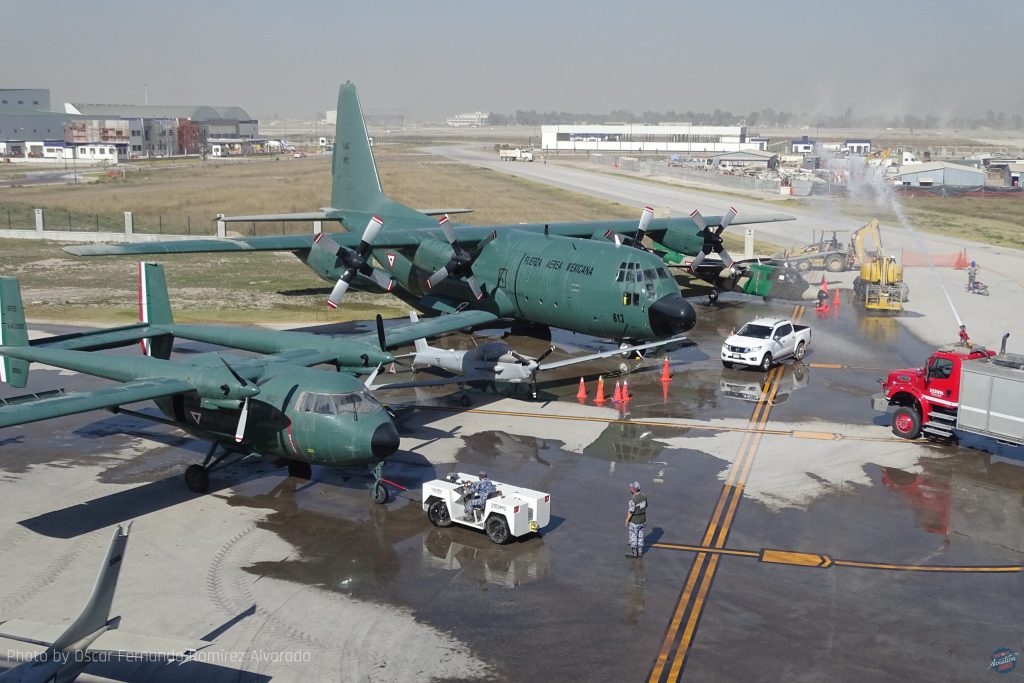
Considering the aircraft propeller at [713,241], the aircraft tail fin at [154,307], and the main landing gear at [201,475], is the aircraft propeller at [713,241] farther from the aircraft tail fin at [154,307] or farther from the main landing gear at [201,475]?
the main landing gear at [201,475]

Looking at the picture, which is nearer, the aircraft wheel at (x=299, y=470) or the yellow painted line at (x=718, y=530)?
the yellow painted line at (x=718, y=530)

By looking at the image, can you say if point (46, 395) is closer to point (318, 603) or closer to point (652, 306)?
point (318, 603)

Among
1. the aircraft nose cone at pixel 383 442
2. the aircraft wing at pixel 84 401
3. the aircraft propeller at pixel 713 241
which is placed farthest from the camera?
the aircraft propeller at pixel 713 241

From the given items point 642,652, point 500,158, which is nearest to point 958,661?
point 642,652

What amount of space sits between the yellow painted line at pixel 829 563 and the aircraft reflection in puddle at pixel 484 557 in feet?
11.5

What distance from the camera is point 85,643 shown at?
13883 mm

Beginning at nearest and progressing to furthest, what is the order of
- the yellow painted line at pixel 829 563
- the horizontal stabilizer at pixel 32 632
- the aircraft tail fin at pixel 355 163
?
1. the horizontal stabilizer at pixel 32 632
2. the yellow painted line at pixel 829 563
3. the aircraft tail fin at pixel 355 163

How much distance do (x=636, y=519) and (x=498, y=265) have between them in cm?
1923

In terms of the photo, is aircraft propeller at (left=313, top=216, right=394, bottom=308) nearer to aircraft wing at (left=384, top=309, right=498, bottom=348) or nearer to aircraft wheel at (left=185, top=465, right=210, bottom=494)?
aircraft wing at (left=384, top=309, right=498, bottom=348)

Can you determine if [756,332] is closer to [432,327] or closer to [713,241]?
[713,241]

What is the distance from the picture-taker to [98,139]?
630 ft

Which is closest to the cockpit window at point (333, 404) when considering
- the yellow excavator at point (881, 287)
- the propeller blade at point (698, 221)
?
the propeller blade at point (698, 221)

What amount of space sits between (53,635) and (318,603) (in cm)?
524

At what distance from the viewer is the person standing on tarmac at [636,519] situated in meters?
20.2
